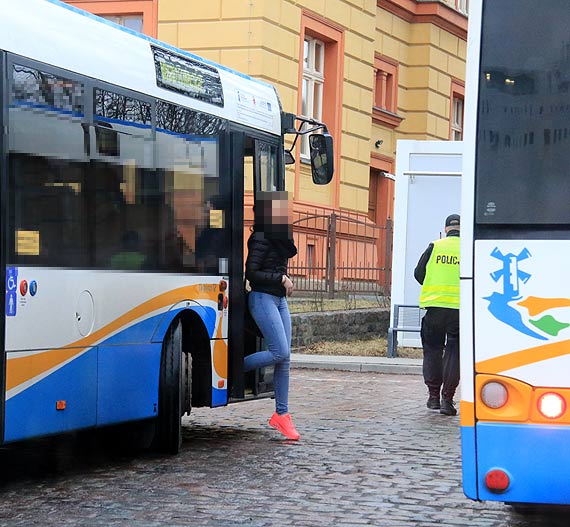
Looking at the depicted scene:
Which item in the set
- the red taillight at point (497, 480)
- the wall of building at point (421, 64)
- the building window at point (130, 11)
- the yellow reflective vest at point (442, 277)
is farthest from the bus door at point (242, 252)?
the wall of building at point (421, 64)

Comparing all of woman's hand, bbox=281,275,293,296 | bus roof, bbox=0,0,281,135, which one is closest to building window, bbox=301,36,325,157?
bus roof, bbox=0,0,281,135

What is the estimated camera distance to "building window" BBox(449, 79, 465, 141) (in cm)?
3350

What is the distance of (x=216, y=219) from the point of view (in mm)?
10125

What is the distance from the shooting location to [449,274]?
13.1m

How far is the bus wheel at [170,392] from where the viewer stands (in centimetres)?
955

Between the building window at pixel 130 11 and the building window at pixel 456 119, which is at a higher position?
the building window at pixel 130 11

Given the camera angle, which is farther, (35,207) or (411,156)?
(411,156)

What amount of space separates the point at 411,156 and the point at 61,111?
12.6 metres

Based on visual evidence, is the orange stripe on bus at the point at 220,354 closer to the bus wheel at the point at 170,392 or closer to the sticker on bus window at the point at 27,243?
the bus wheel at the point at 170,392

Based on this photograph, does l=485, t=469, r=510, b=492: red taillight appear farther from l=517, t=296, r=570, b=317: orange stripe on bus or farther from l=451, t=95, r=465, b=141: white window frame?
l=451, t=95, r=465, b=141: white window frame

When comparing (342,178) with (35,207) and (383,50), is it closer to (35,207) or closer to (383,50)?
(383,50)

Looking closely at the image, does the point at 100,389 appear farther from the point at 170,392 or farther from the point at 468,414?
the point at 468,414

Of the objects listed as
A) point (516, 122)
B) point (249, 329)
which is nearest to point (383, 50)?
point (249, 329)

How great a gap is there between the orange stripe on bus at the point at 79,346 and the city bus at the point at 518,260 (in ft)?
9.00
